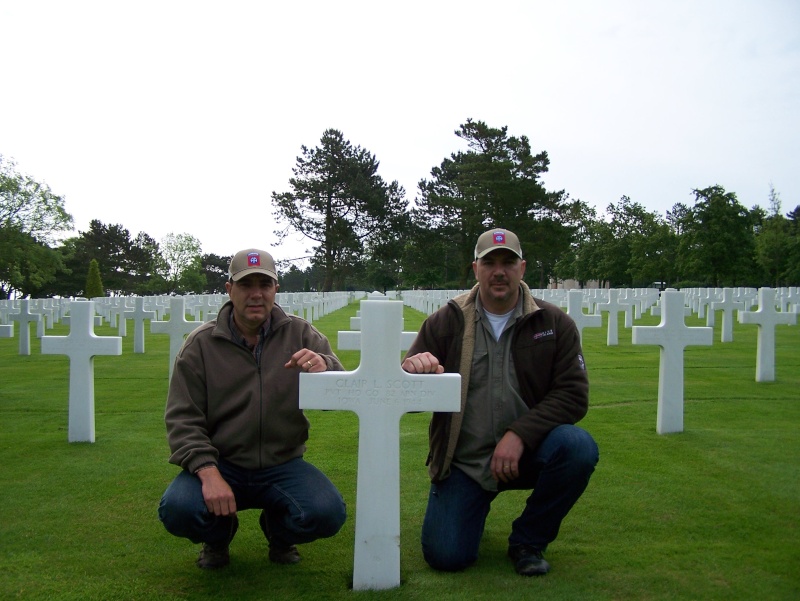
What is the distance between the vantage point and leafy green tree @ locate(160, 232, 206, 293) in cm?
6844

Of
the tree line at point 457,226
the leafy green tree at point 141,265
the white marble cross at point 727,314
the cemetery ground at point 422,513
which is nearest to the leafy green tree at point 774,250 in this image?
the tree line at point 457,226

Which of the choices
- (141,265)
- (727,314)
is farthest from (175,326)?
(141,265)

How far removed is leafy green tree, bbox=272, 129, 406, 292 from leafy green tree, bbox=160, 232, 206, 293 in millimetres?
23297

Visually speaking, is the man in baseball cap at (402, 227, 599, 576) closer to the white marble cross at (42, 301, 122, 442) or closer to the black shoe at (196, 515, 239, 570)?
the black shoe at (196, 515, 239, 570)

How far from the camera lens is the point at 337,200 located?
156 feet

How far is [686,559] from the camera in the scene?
3.15 meters

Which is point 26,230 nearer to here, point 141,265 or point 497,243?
point 141,265

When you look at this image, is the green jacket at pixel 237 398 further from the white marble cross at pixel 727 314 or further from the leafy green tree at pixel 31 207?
the leafy green tree at pixel 31 207

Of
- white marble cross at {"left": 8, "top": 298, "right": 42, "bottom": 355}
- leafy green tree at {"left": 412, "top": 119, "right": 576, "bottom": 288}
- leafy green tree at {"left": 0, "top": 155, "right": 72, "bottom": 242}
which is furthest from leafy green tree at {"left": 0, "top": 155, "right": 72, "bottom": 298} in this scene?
white marble cross at {"left": 8, "top": 298, "right": 42, "bottom": 355}

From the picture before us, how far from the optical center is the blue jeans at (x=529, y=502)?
3.02m

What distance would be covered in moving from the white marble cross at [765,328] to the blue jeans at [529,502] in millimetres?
5876

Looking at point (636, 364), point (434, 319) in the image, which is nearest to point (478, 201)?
point (636, 364)

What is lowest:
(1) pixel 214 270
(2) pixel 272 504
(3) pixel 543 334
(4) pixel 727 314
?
(2) pixel 272 504

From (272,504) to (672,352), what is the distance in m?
3.72
